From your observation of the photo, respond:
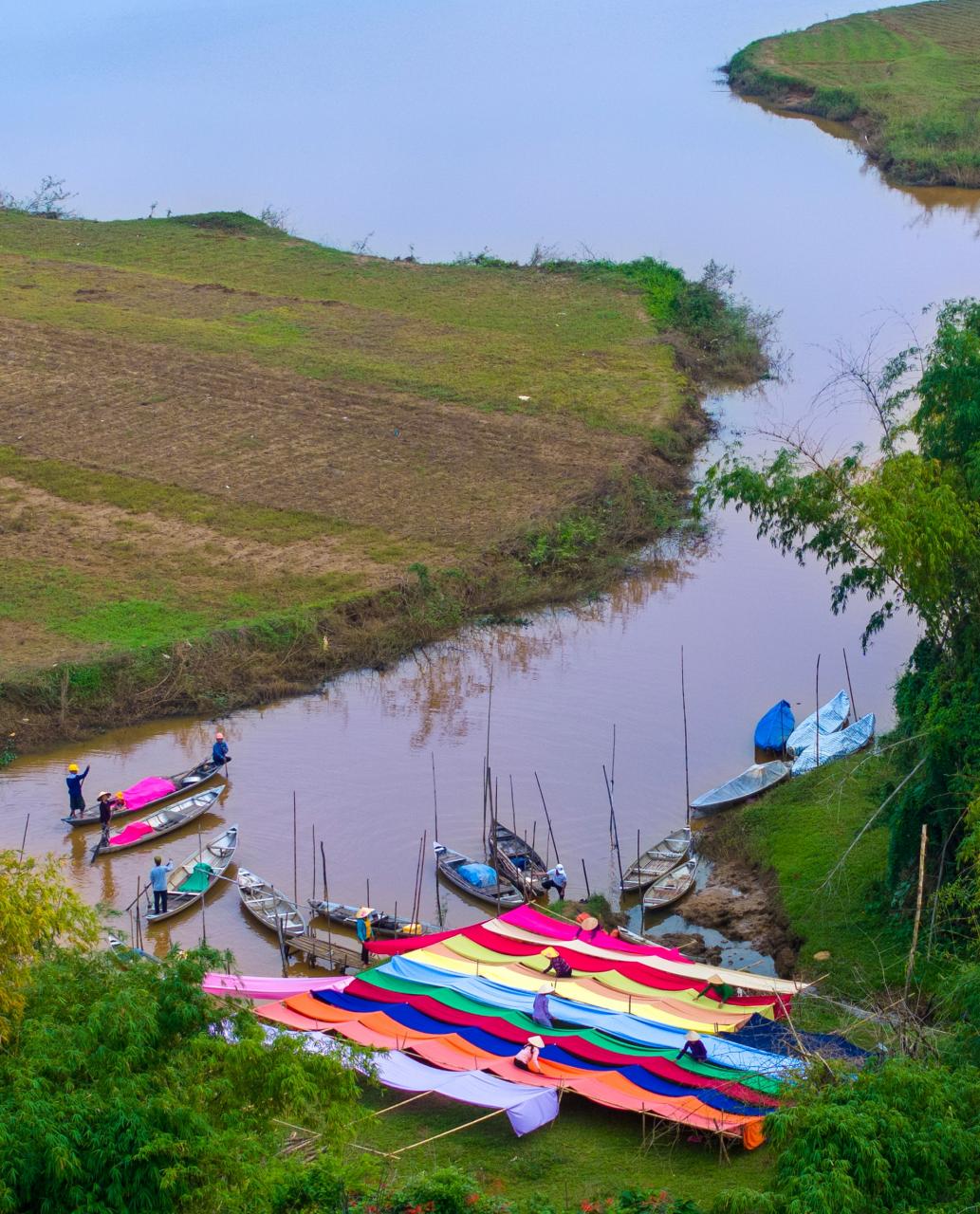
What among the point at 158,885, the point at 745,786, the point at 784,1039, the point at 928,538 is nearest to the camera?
the point at 784,1039

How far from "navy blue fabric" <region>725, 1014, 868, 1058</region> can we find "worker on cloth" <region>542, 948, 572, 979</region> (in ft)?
6.75

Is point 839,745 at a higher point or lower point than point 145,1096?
lower

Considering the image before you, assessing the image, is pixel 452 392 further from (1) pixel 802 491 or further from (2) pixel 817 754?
(1) pixel 802 491

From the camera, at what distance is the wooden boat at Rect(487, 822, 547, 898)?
18.2 metres

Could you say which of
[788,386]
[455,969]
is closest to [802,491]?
[455,969]

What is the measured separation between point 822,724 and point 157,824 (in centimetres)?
960

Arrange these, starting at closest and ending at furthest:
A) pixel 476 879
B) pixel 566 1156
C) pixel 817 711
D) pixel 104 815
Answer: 1. pixel 566 1156
2. pixel 476 879
3. pixel 104 815
4. pixel 817 711

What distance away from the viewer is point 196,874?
61.1ft

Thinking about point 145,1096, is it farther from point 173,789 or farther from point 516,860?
point 173,789

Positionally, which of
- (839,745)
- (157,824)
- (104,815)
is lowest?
(157,824)

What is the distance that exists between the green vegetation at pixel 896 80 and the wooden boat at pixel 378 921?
135 feet

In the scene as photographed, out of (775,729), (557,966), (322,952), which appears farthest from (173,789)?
(775,729)

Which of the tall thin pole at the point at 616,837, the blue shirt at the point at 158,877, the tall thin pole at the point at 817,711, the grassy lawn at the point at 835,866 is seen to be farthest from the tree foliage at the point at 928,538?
the blue shirt at the point at 158,877

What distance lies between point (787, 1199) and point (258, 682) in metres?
15.5
